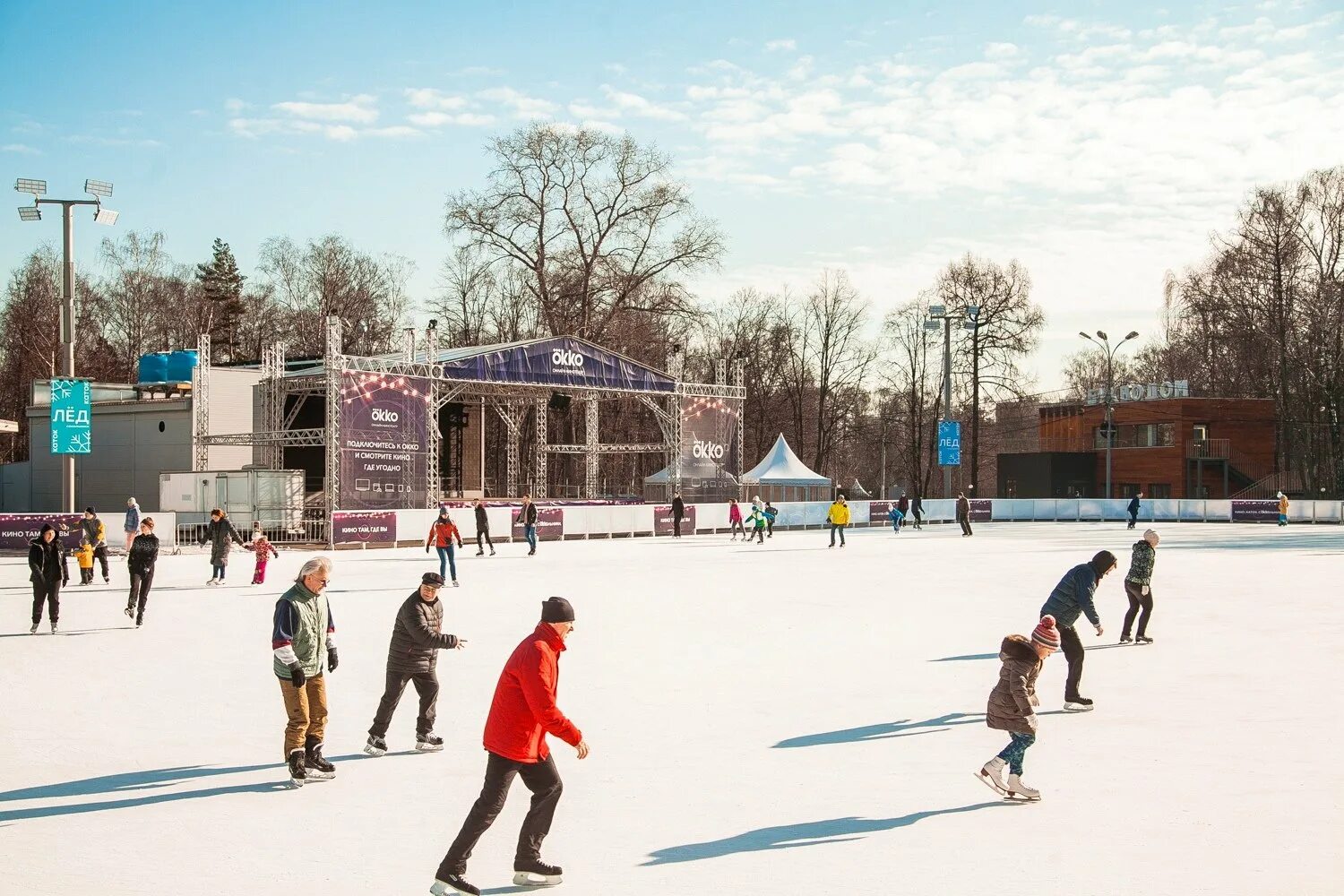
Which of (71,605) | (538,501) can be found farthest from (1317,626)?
(538,501)

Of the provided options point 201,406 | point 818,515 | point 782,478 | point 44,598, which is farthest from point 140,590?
point 818,515

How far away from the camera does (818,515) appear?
Result: 171 ft

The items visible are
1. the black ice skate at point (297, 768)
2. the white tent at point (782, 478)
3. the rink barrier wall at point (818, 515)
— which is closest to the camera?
the black ice skate at point (297, 768)

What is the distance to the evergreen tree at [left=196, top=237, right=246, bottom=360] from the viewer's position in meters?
74.1

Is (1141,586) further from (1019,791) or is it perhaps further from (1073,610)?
(1019,791)

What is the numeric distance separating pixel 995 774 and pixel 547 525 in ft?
110

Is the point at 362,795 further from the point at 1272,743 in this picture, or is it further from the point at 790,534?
the point at 790,534

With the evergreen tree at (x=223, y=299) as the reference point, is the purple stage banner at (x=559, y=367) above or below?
below

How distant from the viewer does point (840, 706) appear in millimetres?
11125

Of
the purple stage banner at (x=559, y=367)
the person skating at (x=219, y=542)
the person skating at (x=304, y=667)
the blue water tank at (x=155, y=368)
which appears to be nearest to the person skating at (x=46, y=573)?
the person skating at (x=219, y=542)

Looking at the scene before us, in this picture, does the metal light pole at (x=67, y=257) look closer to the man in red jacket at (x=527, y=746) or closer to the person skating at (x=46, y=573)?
the person skating at (x=46, y=573)

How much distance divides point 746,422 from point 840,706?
222ft

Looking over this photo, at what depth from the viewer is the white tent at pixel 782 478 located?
52.1 m

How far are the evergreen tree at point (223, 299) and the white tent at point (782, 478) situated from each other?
3444 centimetres
